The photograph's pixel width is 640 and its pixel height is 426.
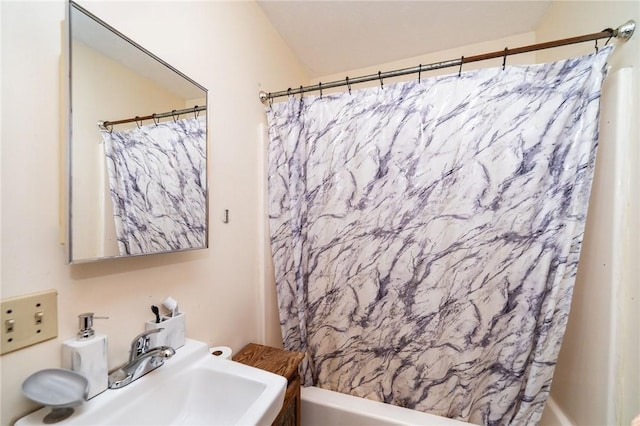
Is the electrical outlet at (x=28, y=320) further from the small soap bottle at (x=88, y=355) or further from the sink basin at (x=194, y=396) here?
the sink basin at (x=194, y=396)

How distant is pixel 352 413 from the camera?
125 cm

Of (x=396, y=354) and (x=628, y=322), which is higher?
(x=628, y=322)

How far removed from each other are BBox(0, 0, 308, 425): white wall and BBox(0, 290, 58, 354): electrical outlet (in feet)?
0.06

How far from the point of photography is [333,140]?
4.38 feet

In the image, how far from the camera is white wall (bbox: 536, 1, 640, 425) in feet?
2.90

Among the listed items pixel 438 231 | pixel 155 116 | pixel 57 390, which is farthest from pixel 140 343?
pixel 438 231

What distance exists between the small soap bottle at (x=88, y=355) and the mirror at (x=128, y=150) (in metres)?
0.18

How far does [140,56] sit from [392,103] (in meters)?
1.03

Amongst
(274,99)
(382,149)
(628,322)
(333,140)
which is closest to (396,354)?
(628,322)

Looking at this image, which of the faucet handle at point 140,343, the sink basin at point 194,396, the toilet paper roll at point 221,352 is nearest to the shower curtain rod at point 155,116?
the faucet handle at point 140,343

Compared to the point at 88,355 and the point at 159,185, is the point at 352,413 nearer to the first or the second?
the point at 88,355

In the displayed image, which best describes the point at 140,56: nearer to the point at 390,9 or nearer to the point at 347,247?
the point at 347,247

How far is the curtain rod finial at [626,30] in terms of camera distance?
0.89 m

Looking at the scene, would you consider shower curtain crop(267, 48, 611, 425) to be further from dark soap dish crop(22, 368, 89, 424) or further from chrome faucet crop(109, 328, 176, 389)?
dark soap dish crop(22, 368, 89, 424)
